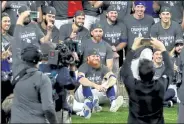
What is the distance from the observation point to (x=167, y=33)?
16.6 meters

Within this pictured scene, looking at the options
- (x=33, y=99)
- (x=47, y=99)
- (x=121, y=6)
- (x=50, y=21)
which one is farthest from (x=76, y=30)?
(x=47, y=99)

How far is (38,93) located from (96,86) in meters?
5.29

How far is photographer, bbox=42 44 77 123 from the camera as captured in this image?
35.3 feet

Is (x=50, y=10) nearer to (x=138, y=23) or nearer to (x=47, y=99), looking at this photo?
(x=138, y=23)

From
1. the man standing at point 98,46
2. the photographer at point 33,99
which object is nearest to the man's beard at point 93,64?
the man standing at point 98,46

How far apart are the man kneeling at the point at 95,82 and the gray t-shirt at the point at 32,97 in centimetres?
472

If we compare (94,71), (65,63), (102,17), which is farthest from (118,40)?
(65,63)

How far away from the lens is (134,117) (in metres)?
9.41

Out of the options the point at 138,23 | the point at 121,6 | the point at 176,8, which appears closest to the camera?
the point at 138,23

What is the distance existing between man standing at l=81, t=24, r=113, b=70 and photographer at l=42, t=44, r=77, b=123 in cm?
463

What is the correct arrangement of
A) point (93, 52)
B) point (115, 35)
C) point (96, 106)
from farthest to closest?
point (115, 35) < point (93, 52) < point (96, 106)

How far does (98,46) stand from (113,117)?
2.21 metres

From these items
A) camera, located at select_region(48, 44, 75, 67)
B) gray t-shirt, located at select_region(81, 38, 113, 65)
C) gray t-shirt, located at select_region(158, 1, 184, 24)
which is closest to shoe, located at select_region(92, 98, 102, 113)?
gray t-shirt, located at select_region(81, 38, 113, 65)

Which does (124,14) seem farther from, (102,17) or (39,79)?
(39,79)
